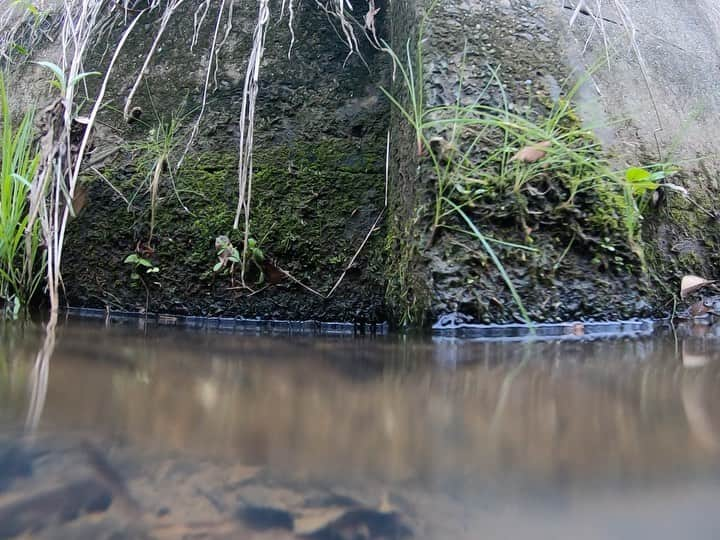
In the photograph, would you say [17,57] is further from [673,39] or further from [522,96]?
[673,39]

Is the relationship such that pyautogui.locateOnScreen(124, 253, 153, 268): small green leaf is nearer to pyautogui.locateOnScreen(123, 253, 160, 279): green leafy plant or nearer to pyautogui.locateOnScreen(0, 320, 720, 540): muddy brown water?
pyautogui.locateOnScreen(123, 253, 160, 279): green leafy plant

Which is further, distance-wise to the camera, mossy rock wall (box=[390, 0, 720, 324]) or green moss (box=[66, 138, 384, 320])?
green moss (box=[66, 138, 384, 320])

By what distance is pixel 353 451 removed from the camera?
19.3 inches

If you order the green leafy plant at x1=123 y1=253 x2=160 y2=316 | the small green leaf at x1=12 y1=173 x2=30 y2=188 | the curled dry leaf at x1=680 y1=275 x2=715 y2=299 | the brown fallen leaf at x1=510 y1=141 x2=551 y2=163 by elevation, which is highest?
the brown fallen leaf at x1=510 y1=141 x2=551 y2=163

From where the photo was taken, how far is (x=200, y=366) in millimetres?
867

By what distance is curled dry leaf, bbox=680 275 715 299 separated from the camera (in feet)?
5.50

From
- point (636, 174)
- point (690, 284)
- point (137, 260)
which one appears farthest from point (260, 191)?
point (690, 284)

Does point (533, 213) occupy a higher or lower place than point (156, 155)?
lower

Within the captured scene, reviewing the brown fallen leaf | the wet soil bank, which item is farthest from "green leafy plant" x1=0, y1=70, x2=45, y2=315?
the brown fallen leaf

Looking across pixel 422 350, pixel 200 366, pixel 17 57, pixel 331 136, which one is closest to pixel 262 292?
pixel 331 136

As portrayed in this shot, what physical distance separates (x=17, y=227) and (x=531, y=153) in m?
1.57

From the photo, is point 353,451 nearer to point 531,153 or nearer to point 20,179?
point 531,153

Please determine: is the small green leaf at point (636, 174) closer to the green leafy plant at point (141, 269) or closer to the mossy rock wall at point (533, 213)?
the mossy rock wall at point (533, 213)

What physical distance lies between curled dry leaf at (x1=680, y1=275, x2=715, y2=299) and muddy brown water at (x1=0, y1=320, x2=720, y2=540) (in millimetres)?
912
